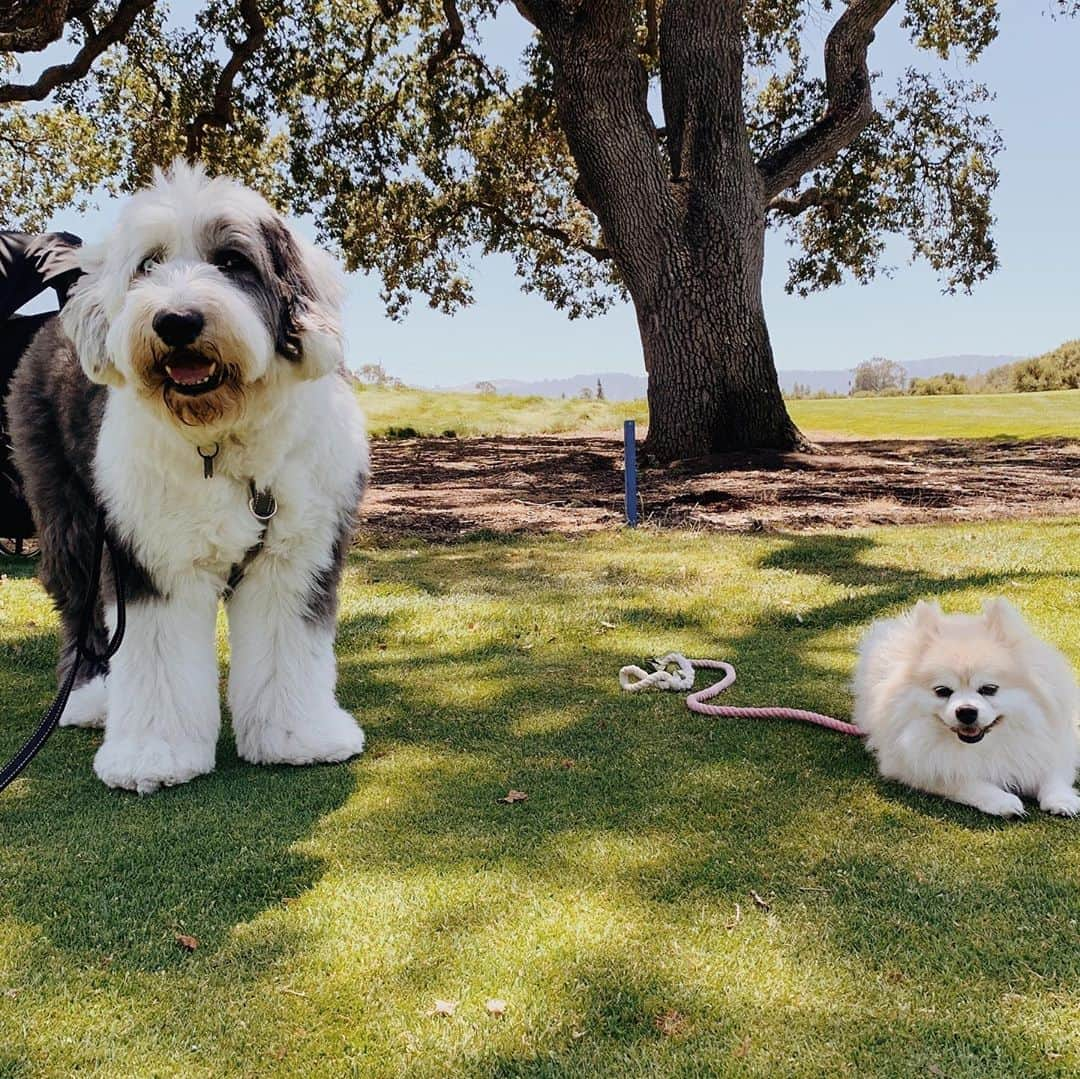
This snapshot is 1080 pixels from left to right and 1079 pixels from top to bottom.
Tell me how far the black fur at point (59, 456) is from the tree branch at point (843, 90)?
10.4 metres

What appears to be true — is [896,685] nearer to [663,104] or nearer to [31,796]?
[31,796]

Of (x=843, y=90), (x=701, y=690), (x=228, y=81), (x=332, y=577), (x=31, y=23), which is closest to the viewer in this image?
(x=332, y=577)

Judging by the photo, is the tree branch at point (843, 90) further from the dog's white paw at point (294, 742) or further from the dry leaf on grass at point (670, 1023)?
the dry leaf on grass at point (670, 1023)

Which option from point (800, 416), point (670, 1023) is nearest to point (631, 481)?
point (670, 1023)

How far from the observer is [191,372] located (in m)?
2.81

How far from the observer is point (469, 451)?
15.3 meters

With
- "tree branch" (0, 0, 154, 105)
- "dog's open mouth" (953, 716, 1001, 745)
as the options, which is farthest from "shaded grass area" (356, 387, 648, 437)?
"dog's open mouth" (953, 716, 1001, 745)

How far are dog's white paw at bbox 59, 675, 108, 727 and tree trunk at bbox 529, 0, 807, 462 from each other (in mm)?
8068

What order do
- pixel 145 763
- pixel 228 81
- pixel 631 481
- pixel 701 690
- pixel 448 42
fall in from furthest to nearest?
1. pixel 448 42
2. pixel 228 81
3. pixel 631 481
4. pixel 701 690
5. pixel 145 763

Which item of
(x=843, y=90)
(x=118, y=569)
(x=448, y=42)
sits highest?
(x=448, y=42)

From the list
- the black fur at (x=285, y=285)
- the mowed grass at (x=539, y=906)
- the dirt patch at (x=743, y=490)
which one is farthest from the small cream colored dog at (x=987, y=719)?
the dirt patch at (x=743, y=490)

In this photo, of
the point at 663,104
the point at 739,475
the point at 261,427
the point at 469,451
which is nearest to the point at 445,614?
the point at 261,427

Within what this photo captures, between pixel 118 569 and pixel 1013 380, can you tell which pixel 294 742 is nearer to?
pixel 118 569

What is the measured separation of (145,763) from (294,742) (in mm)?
477
